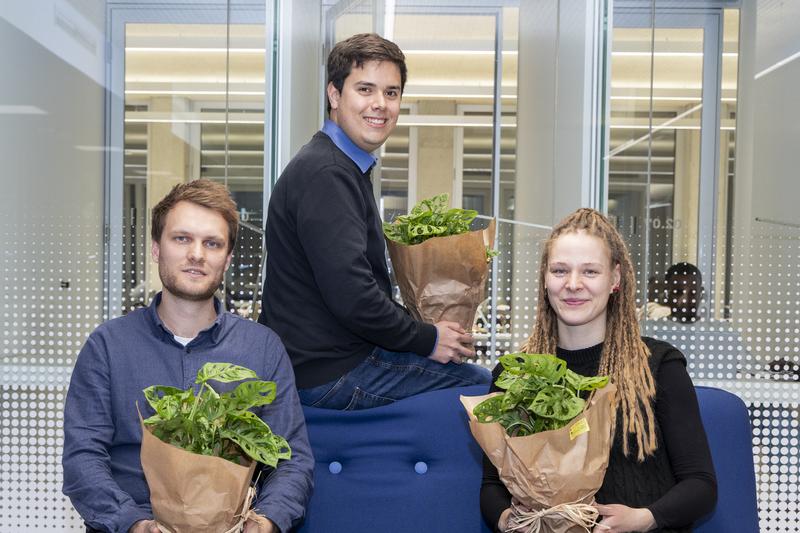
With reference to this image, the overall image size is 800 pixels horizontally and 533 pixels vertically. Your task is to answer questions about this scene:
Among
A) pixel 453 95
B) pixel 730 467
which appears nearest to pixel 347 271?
pixel 730 467

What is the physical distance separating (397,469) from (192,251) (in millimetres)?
771

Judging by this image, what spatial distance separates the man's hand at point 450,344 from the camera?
2.22m

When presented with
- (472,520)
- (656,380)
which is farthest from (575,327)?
(472,520)

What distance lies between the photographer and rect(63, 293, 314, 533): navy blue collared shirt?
1.85 meters

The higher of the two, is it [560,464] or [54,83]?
[54,83]

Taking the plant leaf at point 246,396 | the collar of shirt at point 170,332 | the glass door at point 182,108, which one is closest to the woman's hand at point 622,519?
the plant leaf at point 246,396

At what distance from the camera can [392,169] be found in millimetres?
3605

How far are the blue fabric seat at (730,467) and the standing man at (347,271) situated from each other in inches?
24.7

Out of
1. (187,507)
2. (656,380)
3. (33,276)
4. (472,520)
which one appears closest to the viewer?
(187,507)

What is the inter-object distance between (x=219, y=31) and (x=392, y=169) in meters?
0.88

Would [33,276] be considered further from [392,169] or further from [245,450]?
[245,450]

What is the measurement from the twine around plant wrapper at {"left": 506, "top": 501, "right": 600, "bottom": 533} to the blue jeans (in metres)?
0.61

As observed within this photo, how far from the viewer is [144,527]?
1776mm

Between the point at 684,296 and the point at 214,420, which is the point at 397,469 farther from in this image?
the point at 684,296
